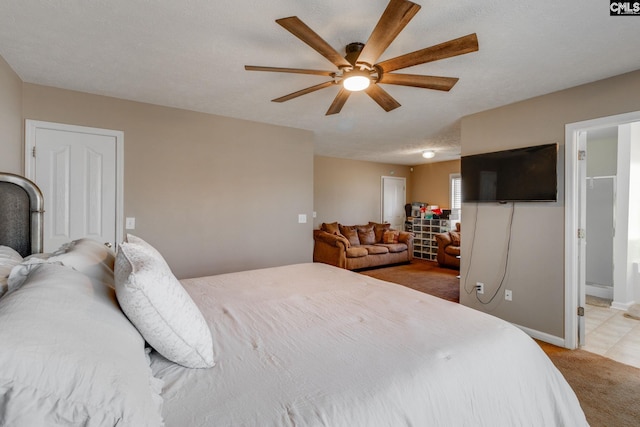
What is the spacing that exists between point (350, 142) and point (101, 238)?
3.70m

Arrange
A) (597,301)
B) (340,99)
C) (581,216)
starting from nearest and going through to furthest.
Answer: (340,99)
(581,216)
(597,301)

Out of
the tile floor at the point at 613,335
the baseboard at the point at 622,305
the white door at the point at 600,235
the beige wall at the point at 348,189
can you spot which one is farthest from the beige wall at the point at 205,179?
Answer: the white door at the point at 600,235

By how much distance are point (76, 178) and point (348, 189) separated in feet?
17.0

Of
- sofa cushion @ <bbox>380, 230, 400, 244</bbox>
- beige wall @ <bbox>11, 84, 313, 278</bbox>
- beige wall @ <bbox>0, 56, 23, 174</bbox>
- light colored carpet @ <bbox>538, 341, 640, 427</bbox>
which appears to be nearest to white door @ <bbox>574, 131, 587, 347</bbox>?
light colored carpet @ <bbox>538, 341, 640, 427</bbox>

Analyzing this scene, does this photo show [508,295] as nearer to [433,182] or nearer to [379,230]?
[379,230]

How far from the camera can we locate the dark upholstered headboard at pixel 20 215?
6.30 feet

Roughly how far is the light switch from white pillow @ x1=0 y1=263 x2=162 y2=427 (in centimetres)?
242

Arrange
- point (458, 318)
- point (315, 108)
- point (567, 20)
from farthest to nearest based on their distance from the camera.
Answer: point (315, 108) < point (567, 20) < point (458, 318)

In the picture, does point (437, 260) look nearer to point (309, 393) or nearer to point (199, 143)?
point (199, 143)

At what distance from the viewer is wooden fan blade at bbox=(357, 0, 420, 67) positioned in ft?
4.27

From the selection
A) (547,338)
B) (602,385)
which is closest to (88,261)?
(602,385)

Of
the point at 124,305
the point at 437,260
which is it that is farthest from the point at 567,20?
the point at 437,260

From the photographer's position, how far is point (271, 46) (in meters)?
2.00

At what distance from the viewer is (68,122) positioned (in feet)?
9.10
